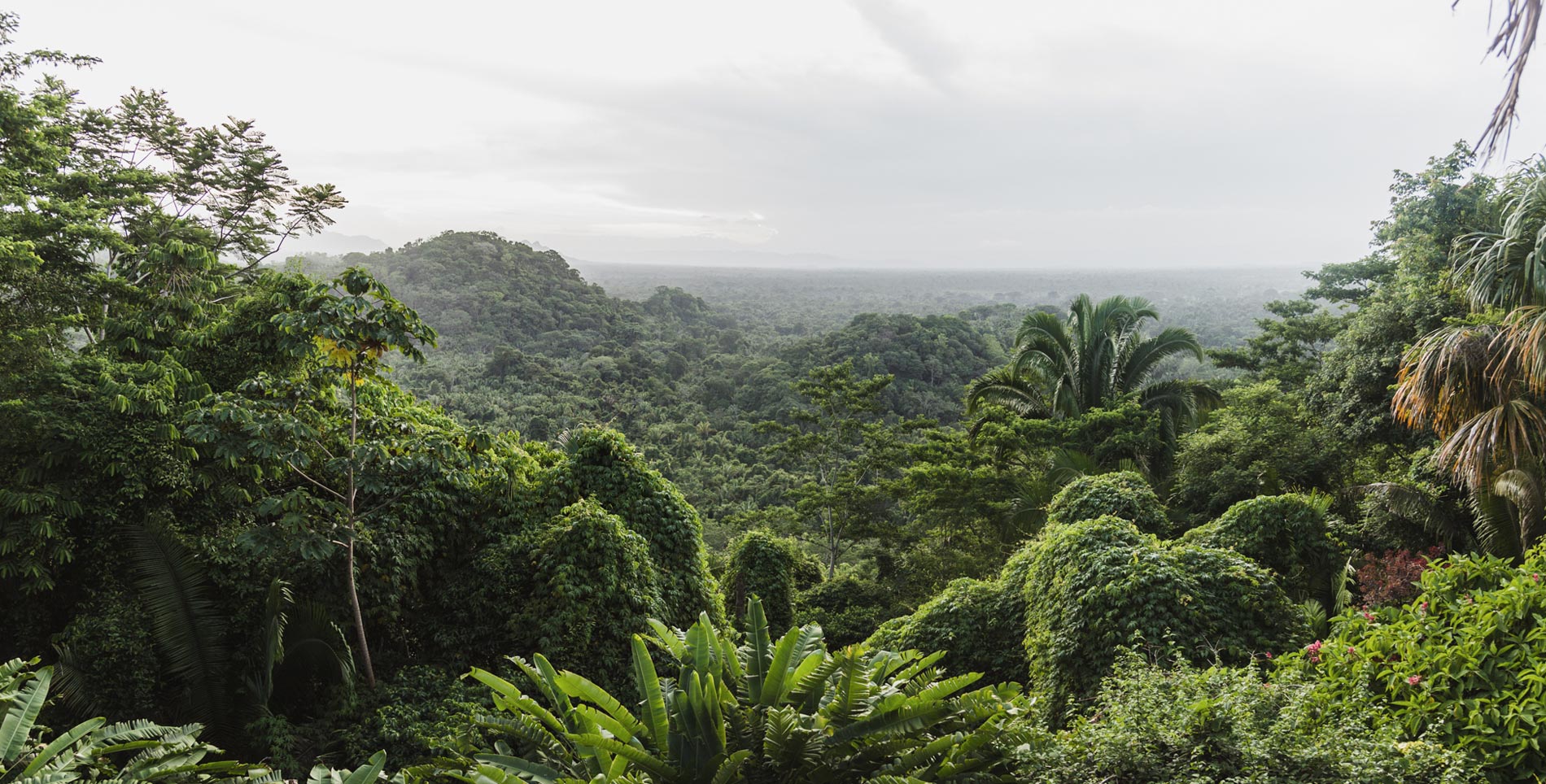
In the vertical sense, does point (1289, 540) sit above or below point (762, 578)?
above

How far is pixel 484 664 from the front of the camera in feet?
22.8

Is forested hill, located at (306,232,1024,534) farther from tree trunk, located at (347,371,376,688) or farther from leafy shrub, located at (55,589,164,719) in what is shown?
leafy shrub, located at (55,589,164,719)

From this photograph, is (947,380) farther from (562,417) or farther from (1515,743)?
(1515,743)

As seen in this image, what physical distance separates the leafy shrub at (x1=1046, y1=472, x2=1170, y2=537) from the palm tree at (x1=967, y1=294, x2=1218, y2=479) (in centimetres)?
636

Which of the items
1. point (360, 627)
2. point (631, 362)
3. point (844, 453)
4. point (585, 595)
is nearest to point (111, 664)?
point (360, 627)

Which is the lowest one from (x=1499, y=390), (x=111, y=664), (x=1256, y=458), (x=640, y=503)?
(x=111, y=664)

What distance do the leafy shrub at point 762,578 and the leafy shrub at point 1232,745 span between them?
8287 millimetres

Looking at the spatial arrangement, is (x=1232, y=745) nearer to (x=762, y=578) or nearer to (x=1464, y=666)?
(x=1464, y=666)

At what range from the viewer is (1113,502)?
8.09 m

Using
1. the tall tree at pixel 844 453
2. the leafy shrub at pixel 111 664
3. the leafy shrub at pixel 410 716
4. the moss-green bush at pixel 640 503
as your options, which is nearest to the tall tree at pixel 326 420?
the leafy shrub at pixel 410 716

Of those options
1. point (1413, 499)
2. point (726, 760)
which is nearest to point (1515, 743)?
point (726, 760)

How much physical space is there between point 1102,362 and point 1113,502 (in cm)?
783

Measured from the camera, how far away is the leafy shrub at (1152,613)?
548 cm

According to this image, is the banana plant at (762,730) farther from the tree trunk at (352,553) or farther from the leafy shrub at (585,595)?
the leafy shrub at (585,595)
